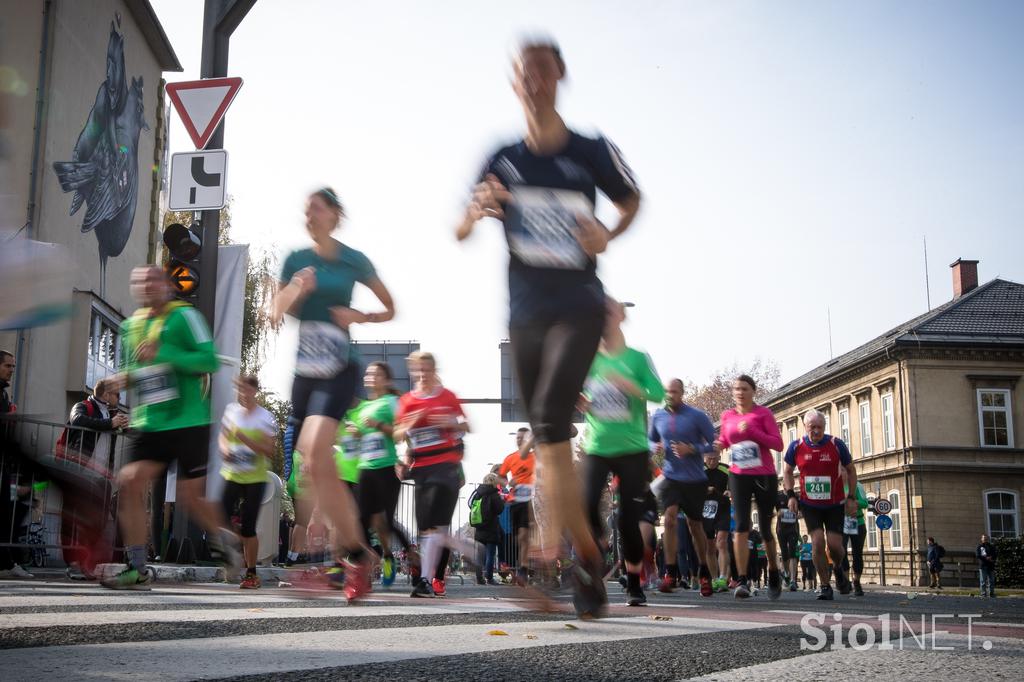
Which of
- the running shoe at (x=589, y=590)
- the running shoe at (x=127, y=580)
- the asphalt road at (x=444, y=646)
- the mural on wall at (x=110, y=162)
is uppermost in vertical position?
the mural on wall at (x=110, y=162)

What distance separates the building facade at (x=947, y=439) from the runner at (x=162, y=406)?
45784 mm

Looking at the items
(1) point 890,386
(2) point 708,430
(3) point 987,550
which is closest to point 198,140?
(2) point 708,430

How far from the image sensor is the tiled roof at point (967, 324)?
5091 centimetres

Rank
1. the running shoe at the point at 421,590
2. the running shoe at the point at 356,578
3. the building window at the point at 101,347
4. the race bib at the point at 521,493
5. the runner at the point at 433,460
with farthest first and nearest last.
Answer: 1. the building window at the point at 101,347
2. the race bib at the point at 521,493
3. the runner at the point at 433,460
4. the running shoe at the point at 421,590
5. the running shoe at the point at 356,578

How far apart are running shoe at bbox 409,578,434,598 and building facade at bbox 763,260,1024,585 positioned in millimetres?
43233

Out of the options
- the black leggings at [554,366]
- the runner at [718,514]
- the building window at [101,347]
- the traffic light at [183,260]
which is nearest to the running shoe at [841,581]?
the runner at [718,514]

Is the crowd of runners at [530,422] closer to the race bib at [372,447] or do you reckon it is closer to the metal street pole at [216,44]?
the race bib at [372,447]

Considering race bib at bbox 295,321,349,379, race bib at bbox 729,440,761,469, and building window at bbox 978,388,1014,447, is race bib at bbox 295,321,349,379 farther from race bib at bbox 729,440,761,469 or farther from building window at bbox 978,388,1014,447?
building window at bbox 978,388,1014,447

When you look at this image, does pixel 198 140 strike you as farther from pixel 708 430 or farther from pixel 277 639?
pixel 277 639

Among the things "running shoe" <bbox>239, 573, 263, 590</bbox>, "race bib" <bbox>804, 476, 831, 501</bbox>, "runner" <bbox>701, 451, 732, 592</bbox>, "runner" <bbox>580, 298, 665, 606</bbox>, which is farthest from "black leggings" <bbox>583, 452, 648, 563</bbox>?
"runner" <bbox>701, 451, 732, 592</bbox>

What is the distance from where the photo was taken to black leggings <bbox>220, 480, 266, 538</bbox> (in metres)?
10.4

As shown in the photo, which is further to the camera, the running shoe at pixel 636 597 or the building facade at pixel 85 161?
the building facade at pixel 85 161

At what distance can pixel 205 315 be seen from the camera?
10062 mm

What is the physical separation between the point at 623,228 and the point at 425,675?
84.7 inches
